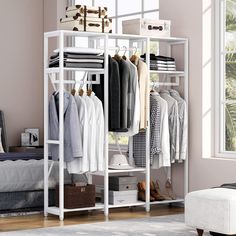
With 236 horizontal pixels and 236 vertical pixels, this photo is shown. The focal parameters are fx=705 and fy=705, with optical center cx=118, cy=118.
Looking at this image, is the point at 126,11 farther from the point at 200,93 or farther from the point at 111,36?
the point at 200,93

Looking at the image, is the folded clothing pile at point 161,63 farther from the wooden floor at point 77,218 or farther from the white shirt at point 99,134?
the wooden floor at point 77,218

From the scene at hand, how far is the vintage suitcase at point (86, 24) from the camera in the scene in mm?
6812

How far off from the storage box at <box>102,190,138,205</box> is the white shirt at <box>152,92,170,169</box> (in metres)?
0.36

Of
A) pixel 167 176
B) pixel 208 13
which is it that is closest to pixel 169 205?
pixel 167 176

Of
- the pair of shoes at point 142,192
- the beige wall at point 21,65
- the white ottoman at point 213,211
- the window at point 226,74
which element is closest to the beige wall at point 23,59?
the beige wall at point 21,65

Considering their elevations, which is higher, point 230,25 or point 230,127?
point 230,25

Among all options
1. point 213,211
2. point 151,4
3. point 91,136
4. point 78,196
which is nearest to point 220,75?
point 151,4

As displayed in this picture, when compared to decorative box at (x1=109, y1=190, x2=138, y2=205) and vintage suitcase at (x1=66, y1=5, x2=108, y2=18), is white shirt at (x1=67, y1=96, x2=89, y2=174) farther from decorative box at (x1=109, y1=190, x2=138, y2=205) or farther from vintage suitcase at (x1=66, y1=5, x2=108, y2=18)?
vintage suitcase at (x1=66, y1=5, x2=108, y2=18)

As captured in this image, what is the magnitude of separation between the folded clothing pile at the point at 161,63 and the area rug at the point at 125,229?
1.65m

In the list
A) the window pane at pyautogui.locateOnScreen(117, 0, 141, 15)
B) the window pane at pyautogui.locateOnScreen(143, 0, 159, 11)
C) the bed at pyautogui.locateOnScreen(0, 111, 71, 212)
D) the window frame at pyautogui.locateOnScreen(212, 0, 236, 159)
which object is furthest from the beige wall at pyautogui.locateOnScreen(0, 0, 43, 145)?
the window frame at pyautogui.locateOnScreen(212, 0, 236, 159)

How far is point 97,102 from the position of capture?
6.74 meters

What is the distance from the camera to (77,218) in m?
6.66

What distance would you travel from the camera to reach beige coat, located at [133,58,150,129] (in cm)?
700

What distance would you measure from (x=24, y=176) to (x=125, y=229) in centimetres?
144
